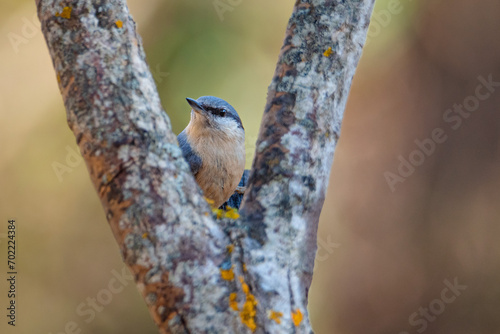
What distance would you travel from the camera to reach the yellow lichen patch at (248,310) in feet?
4.58

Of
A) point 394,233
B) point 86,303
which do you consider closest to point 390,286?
point 394,233

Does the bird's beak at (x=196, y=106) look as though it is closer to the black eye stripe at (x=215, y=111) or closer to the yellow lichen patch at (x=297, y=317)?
the black eye stripe at (x=215, y=111)

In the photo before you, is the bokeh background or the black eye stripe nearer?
the black eye stripe

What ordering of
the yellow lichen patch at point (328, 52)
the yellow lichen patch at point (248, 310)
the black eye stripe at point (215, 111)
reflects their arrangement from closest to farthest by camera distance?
the yellow lichen patch at point (248, 310) < the yellow lichen patch at point (328, 52) < the black eye stripe at point (215, 111)

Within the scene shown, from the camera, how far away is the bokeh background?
4.62m

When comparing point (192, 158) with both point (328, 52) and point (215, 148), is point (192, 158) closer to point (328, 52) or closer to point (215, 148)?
point (215, 148)

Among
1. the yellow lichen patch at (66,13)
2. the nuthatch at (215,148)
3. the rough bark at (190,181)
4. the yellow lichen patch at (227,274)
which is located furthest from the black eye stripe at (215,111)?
the yellow lichen patch at (227,274)

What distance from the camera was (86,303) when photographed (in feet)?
20.5

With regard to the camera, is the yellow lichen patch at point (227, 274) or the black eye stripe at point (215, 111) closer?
the yellow lichen patch at point (227, 274)

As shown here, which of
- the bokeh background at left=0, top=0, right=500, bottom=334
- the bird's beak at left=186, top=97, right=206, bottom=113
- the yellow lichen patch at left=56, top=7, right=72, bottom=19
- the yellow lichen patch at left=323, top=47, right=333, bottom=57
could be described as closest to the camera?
the yellow lichen patch at left=56, top=7, right=72, bottom=19

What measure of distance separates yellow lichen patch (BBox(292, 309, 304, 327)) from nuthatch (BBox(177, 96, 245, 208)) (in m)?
1.98

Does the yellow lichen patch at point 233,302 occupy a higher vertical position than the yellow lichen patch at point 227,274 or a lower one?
lower

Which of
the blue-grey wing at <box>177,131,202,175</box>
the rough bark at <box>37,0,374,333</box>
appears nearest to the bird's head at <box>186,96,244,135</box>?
the blue-grey wing at <box>177,131,202,175</box>

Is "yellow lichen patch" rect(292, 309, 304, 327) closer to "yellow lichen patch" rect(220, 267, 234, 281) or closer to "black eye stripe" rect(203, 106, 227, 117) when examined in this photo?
"yellow lichen patch" rect(220, 267, 234, 281)
